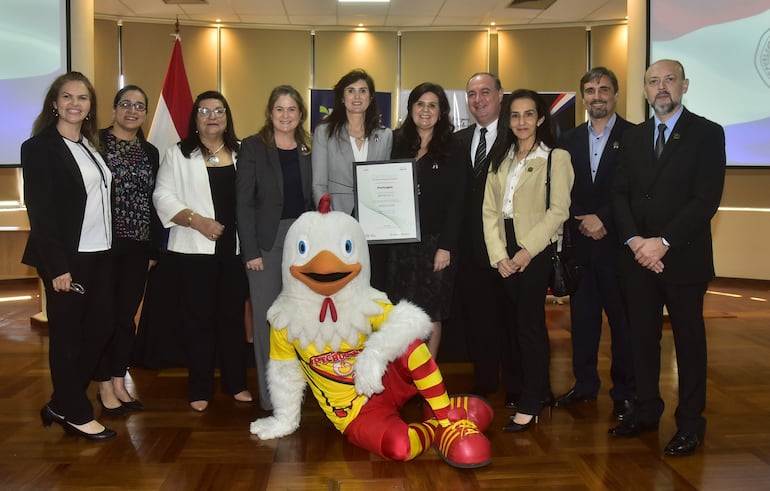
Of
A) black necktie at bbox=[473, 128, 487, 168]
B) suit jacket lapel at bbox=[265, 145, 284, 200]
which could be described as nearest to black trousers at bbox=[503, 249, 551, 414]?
black necktie at bbox=[473, 128, 487, 168]

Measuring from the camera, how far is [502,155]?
2932 mm

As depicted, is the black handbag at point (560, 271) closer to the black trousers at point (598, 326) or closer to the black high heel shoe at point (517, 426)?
the black trousers at point (598, 326)

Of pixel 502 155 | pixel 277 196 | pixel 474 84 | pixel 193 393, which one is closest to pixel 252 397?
pixel 193 393

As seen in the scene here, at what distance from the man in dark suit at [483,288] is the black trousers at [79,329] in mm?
1635

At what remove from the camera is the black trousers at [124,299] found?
3.03 metres

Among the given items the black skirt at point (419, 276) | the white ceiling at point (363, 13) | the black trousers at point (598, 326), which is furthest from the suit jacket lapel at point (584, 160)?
the white ceiling at point (363, 13)

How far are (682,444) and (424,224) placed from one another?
1.41m

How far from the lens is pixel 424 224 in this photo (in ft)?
10.2

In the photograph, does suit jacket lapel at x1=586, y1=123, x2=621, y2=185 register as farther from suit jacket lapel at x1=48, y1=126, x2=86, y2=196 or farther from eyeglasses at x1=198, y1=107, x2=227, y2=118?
suit jacket lapel at x1=48, y1=126, x2=86, y2=196

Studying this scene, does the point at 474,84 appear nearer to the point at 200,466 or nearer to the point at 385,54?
Answer: the point at 200,466

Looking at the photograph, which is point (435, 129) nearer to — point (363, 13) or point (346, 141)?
point (346, 141)

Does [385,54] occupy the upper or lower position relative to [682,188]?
upper

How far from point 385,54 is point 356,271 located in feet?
22.0

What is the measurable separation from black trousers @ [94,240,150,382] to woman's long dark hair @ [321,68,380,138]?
104 centimetres
